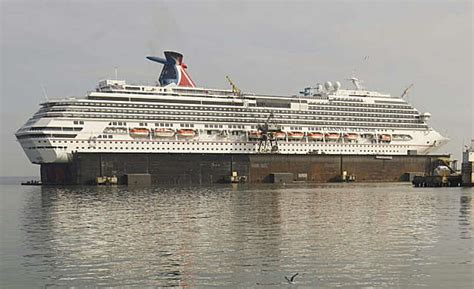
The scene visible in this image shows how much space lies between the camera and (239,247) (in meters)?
23.3

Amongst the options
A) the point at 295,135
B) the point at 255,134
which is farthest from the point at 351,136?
the point at 255,134

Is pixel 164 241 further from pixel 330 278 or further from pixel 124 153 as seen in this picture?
pixel 124 153

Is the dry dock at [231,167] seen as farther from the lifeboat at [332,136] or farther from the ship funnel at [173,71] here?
the ship funnel at [173,71]

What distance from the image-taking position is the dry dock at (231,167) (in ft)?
235

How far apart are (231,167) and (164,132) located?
955 centimetres

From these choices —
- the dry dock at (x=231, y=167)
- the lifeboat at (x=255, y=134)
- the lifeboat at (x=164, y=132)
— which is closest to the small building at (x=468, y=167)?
the dry dock at (x=231, y=167)

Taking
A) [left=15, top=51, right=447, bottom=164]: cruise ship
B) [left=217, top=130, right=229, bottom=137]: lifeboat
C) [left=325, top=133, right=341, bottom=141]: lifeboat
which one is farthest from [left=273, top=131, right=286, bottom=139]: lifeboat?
[left=325, top=133, right=341, bottom=141]: lifeboat

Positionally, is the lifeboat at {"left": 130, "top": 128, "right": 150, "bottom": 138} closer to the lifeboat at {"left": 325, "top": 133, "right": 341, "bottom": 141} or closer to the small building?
the lifeboat at {"left": 325, "top": 133, "right": 341, "bottom": 141}

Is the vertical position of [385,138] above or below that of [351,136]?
below

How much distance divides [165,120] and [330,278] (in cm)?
6419

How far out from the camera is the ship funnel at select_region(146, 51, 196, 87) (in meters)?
88.2

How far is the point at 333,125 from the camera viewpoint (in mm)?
92875

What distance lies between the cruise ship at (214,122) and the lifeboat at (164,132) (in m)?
0.13

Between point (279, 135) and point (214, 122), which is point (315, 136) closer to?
point (279, 135)
